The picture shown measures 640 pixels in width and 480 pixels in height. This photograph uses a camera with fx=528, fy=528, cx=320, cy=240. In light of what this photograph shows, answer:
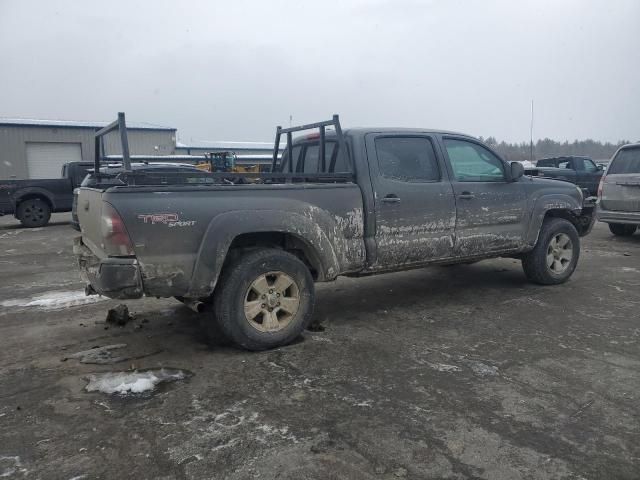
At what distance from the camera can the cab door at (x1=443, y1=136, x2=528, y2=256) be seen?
5402mm

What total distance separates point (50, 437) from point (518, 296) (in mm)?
4825

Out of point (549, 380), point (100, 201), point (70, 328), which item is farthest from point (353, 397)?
point (70, 328)

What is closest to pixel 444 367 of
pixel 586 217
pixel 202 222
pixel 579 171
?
pixel 202 222

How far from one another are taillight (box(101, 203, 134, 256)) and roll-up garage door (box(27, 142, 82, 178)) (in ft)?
99.3

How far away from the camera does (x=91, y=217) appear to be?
13.6 ft

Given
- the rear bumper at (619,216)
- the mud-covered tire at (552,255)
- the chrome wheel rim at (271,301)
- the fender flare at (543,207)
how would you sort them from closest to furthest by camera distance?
the chrome wheel rim at (271,301) < the fender flare at (543,207) < the mud-covered tire at (552,255) < the rear bumper at (619,216)

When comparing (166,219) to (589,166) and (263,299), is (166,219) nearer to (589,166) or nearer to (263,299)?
(263,299)

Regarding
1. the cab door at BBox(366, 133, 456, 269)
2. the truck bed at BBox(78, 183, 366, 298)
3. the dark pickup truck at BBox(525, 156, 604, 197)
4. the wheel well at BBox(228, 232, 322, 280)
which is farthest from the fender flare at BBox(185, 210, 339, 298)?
the dark pickup truck at BBox(525, 156, 604, 197)

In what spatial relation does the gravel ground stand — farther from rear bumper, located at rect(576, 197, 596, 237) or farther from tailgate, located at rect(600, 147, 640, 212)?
tailgate, located at rect(600, 147, 640, 212)

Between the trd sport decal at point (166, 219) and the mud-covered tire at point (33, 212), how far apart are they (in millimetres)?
11830

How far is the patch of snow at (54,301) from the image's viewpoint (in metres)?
5.67

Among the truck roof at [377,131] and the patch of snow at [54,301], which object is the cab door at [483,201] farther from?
the patch of snow at [54,301]

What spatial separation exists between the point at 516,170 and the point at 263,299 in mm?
3243

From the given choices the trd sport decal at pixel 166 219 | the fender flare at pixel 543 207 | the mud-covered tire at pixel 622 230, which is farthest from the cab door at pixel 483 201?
the mud-covered tire at pixel 622 230
